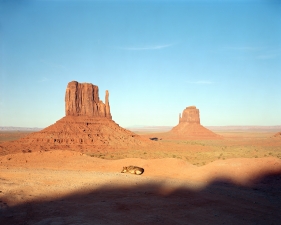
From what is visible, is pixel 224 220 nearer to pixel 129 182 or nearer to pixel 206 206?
pixel 206 206

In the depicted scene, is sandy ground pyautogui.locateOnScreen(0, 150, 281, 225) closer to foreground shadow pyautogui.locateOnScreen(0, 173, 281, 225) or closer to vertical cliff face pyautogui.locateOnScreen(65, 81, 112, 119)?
foreground shadow pyautogui.locateOnScreen(0, 173, 281, 225)

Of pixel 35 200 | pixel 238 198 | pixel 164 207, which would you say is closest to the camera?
pixel 164 207

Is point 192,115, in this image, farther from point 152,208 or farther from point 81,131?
point 152,208

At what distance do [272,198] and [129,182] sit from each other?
784 centimetres

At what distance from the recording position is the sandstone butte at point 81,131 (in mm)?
46997

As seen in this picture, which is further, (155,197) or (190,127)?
(190,127)

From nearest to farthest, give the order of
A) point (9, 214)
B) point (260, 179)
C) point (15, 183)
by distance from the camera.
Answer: point (9, 214), point (15, 183), point (260, 179)

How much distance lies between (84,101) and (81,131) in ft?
34.6

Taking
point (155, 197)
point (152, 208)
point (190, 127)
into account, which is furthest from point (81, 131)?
point (190, 127)

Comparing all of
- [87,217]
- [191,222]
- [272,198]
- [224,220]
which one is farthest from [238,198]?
[87,217]

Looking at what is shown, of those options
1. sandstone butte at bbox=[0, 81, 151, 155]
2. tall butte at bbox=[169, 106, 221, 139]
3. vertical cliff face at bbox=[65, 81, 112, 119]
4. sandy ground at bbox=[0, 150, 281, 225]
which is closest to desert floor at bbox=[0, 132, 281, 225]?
sandy ground at bbox=[0, 150, 281, 225]

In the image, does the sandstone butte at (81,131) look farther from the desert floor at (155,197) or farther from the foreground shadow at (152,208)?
the foreground shadow at (152,208)

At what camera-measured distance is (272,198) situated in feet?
40.7

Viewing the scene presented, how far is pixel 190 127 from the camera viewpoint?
333ft
